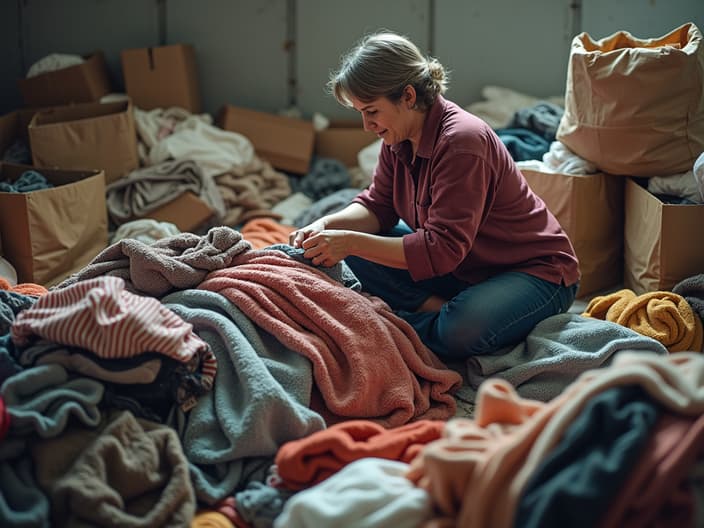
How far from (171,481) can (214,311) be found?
0.47 metres

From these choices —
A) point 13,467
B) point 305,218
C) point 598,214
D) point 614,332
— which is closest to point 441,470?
point 13,467

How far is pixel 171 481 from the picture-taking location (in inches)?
60.2

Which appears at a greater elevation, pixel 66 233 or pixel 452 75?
pixel 452 75

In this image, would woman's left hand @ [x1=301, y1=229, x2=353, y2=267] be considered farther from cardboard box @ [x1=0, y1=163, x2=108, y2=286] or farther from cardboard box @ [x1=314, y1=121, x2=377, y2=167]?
cardboard box @ [x1=314, y1=121, x2=377, y2=167]

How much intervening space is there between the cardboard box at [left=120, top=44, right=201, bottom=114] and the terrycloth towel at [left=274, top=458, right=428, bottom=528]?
2.63 metres

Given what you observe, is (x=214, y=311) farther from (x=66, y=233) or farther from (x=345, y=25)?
(x=345, y=25)

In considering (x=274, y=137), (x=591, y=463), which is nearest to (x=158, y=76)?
(x=274, y=137)

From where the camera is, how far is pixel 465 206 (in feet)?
6.55

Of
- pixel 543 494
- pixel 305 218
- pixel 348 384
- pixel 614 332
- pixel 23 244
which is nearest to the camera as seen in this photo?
pixel 543 494

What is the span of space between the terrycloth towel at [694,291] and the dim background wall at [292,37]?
1673 mm

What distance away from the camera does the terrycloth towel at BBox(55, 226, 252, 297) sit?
1923 millimetres

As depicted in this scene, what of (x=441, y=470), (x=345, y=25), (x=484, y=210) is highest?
(x=345, y=25)

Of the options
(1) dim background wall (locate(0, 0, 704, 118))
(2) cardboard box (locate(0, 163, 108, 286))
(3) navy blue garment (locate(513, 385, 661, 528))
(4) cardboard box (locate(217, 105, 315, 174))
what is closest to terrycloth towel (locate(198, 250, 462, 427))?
(3) navy blue garment (locate(513, 385, 661, 528))

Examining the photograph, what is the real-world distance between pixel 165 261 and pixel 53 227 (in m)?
0.97
